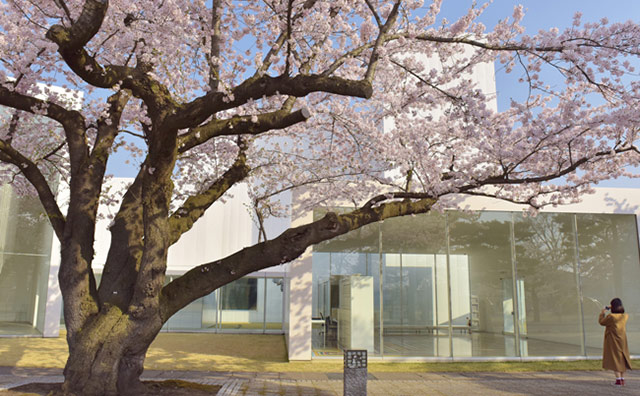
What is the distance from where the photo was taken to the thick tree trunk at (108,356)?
4785 mm

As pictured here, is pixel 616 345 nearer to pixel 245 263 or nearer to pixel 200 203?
pixel 245 263

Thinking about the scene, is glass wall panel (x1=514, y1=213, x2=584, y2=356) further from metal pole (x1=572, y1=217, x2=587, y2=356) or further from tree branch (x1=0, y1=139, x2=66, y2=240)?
tree branch (x1=0, y1=139, x2=66, y2=240)

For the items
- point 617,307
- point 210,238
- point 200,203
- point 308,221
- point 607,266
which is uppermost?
point 210,238

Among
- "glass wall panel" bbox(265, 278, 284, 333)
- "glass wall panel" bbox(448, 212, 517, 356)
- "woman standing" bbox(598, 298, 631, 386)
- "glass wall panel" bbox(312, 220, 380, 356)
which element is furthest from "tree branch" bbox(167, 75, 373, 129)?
"glass wall panel" bbox(265, 278, 284, 333)

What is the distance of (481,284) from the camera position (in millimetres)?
10852

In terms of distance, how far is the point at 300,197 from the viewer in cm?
1023

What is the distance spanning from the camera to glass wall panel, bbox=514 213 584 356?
10.8 meters

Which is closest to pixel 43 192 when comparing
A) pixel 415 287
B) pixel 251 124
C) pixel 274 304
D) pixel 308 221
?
pixel 251 124

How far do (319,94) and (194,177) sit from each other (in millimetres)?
3120

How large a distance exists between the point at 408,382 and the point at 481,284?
12.9 ft

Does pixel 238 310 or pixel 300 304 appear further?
pixel 238 310

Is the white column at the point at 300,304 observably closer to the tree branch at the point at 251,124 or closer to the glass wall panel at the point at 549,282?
the glass wall panel at the point at 549,282

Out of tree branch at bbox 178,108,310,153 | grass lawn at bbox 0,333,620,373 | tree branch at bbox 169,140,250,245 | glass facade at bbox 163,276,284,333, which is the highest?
tree branch at bbox 178,108,310,153

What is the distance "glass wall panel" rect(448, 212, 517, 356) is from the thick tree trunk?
23.8 feet
